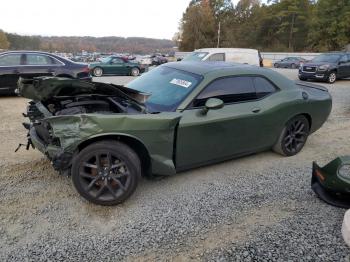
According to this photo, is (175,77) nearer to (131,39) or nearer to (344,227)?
(344,227)

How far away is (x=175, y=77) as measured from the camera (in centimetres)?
429

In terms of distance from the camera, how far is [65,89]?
12.2ft

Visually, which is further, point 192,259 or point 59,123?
point 59,123

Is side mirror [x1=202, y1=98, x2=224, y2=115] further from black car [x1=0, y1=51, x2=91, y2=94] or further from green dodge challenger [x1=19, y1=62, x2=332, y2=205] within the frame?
black car [x1=0, y1=51, x2=91, y2=94]

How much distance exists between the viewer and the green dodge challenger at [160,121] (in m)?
3.21

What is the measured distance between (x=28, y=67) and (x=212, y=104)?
25.0 feet

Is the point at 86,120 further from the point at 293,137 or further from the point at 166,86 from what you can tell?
the point at 293,137

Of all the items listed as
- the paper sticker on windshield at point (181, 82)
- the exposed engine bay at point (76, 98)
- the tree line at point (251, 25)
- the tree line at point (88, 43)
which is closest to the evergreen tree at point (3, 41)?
the tree line at point (88, 43)

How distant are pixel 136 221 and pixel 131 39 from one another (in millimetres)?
96744

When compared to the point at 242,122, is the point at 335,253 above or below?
below

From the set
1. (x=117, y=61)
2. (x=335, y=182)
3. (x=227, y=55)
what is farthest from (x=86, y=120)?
(x=117, y=61)

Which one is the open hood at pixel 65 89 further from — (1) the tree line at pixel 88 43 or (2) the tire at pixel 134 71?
(1) the tree line at pixel 88 43

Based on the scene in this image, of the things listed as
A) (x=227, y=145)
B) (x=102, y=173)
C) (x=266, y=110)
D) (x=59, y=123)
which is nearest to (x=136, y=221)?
(x=102, y=173)

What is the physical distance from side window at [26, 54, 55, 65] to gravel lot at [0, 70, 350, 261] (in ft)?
19.5
